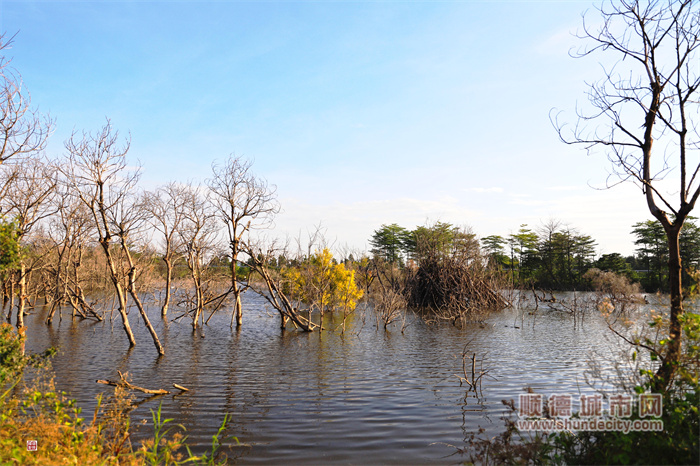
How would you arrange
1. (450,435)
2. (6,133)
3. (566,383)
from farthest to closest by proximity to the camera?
1. (566,383)
2. (6,133)
3. (450,435)

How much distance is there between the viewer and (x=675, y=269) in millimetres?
6004

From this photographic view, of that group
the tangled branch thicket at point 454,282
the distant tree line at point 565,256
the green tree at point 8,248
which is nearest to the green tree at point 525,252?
the distant tree line at point 565,256

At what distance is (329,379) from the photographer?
40.3 feet

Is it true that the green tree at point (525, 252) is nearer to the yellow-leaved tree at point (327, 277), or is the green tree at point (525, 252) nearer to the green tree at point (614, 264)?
the green tree at point (614, 264)

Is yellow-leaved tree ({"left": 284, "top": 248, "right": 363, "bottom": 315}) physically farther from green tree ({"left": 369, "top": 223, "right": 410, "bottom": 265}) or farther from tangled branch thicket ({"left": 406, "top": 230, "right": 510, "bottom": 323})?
green tree ({"left": 369, "top": 223, "right": 410, "bottom": 265})

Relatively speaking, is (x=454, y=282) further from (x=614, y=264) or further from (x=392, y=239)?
(x=392, y=239)

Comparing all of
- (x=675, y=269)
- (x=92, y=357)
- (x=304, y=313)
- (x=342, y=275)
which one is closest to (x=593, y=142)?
(x=675, y=269)

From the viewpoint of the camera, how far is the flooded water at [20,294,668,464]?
25.8 ft

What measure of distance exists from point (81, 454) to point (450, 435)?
5.81m

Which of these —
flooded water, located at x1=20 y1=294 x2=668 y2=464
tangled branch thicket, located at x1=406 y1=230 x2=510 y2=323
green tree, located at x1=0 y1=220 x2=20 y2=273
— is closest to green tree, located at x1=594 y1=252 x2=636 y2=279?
tangled branch thicket, located at x1=406 y1=230 x2=510 y2=323

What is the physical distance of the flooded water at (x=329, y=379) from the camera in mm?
7859

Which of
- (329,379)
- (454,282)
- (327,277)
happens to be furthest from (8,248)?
(454,282)

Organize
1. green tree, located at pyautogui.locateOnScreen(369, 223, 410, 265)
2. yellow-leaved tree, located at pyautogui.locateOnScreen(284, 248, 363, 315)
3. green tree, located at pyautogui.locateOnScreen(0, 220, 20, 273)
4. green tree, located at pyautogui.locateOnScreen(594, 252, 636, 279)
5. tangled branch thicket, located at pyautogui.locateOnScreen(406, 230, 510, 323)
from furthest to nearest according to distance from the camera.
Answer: green tree, located at pyautogui.locateOnScreen(369, 223, 410, 265) < green tree, located at pyautogui.locateOnScreen(594, 252, 636, 279) < tangled branch thicket, located at pyautogui.locateOnScreen(406, 230, 510, 323) < yellow-leaved tree, located at pyautogui.locateOnScreen(284, 248, 363, 315) < green tree, located at pyautogui.locateOnScreen(0, 220, 20, 273)

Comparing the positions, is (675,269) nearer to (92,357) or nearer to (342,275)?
(92,357)
